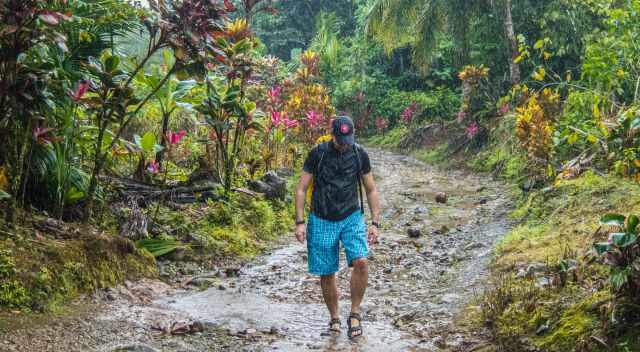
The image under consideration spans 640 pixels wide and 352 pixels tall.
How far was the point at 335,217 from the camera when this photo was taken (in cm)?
446

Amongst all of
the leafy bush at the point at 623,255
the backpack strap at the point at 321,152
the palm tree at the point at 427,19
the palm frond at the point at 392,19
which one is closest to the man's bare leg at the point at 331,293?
the backpack strap at the point at 321,152

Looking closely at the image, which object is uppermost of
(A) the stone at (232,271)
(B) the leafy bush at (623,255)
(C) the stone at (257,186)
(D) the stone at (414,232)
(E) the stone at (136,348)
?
(B) the leafy bush at (623,255)

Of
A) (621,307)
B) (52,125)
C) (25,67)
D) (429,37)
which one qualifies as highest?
(429,37)

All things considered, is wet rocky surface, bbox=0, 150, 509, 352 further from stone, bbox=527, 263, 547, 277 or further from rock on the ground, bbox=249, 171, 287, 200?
rock on the ground, bbox=249, 171, 287, 200

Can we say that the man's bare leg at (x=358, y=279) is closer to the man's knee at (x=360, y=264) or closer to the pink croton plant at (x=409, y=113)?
the man's knee at (x=360, y=264)

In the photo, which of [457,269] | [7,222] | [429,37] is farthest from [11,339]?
[429,37]

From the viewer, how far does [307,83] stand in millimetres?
17219

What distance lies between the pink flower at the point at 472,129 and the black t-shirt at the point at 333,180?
34.7ft

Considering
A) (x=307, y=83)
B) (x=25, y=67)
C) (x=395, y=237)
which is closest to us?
(x=25, y=67)

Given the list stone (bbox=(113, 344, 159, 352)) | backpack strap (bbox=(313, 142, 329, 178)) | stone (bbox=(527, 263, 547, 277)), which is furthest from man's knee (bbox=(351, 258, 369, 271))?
stone (bbox=(113, 344, 159, 352))

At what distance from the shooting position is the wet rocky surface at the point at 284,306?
156 inches

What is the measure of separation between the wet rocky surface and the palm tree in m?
8.09

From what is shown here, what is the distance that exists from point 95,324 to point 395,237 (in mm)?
4705

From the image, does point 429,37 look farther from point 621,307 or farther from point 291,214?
point 621,307
